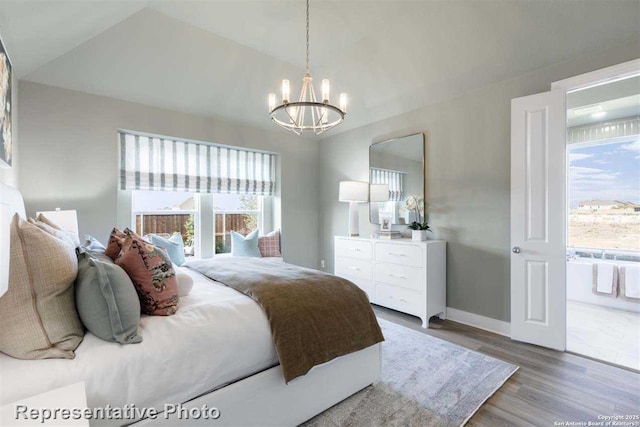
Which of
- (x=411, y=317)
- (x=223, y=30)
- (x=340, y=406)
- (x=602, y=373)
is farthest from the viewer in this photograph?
(x=411, y=317)

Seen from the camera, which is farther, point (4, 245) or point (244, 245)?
point (244, 245)

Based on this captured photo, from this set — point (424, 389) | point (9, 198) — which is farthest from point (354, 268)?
point (9, 198)

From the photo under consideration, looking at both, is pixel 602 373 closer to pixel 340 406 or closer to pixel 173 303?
pixel 340 406

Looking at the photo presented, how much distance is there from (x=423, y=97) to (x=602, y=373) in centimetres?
306

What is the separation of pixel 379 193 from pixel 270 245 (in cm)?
176

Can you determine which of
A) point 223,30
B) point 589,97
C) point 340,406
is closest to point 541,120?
point 589,97

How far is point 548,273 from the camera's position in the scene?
265 centimetres

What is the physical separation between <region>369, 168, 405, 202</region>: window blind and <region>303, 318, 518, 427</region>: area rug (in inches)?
74.2

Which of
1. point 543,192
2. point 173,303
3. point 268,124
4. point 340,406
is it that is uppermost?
point 268,124

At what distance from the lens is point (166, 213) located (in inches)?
151

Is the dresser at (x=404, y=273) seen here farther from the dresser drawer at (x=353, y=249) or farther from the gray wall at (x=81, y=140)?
the gray wall at (x=81, y=140)

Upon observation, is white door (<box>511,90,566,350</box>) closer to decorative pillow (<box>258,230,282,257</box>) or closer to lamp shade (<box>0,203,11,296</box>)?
decorative pillow (<box>258,230,282,257</box>)

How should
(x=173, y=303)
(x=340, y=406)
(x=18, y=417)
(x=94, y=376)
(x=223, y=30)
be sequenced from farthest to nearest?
(x=223, y=30)
(x=340, y=406)
(x=173, y=303)
(x=94, y=376)
(x=18, y=417)

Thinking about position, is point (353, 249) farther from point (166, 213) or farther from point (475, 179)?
point (166, 213)
